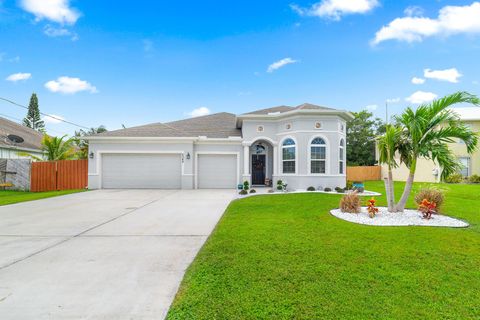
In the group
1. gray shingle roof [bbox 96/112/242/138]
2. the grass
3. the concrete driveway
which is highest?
gray shingle roof [bbox 96/112/242/138]

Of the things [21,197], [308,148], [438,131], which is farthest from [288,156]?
[21,197]

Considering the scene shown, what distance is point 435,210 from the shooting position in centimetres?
765

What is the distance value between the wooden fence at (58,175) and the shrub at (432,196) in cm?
1733

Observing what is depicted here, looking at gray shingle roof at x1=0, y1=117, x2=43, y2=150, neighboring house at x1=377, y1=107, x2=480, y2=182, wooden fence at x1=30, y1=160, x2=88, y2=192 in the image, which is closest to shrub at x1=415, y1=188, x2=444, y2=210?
neighboring house at x1=377, y1=107, x2=480, y2=182

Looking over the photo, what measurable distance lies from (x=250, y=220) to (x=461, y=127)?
6471 mm

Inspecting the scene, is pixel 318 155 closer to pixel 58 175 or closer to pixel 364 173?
pixel 364 173

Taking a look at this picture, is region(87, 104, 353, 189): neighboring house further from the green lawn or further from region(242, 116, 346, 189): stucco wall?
the green lawn

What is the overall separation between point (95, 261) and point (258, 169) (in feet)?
44.1

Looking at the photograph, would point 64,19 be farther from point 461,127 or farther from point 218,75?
point 461,127

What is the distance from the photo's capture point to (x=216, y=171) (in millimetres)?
16406

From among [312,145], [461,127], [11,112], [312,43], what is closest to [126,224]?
[461,127]

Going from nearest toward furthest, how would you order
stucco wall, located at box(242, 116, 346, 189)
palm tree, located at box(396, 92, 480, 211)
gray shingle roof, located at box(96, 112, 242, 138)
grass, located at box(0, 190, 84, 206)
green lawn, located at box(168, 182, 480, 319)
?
1. green lawn, located at box(168, 182, 480, 319)
2. palm tree, located at box(396, 92, 480, 211)
3. grass, located at box(0, 190, 84, 206)
4. stucco wall, located at box(242, 116, 346, 189)
5. gray shingle roof, located at box(96, 112, 242, 138)

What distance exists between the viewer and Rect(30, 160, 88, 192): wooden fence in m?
15.9

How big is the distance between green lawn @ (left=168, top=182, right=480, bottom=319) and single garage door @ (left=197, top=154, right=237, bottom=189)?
1023cm
